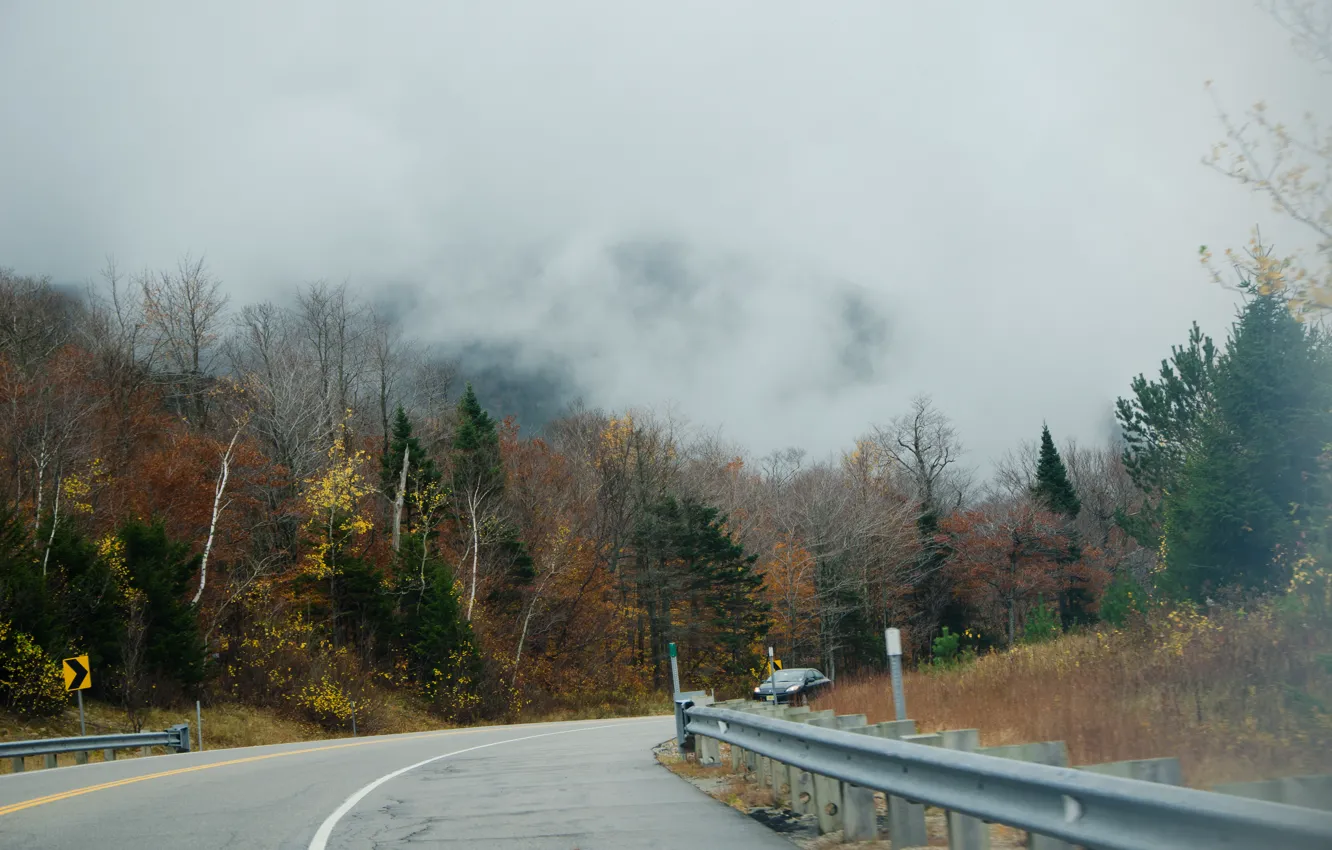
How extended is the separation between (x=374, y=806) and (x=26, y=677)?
21966 millimetres

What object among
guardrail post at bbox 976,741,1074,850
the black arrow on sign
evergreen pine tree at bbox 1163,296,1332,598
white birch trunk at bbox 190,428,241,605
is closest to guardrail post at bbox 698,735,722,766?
guardrail post at bbox 976,741,1074,850

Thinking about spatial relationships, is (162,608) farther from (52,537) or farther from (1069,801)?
(1069,801)

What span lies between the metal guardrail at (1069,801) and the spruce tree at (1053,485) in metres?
69.8

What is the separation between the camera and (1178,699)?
11.7m

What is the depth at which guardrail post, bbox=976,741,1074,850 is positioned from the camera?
17.2 ft

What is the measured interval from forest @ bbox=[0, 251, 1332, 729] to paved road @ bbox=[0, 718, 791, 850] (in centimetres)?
777

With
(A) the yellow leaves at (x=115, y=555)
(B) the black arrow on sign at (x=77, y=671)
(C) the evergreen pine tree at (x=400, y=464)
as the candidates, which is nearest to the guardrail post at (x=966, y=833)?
(B) the black arrow on sign at (x=77, y=671)

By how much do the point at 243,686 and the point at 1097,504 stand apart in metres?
65.6

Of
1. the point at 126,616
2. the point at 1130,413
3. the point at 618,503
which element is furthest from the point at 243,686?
the point at 1130,413

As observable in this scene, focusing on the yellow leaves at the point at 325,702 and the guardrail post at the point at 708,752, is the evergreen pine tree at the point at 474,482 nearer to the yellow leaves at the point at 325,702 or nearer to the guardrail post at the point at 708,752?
the yellow leaves at the point at 325,702

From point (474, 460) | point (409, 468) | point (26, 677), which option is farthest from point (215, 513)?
point (409, 468)

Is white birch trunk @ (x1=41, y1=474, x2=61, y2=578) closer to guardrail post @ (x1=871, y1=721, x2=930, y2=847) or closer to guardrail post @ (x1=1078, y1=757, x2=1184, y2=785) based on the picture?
guardrail post @ (x1=871, y1=721, x2=930, y2=847)

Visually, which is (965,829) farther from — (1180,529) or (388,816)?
(1180,529)

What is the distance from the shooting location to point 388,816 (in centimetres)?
973
